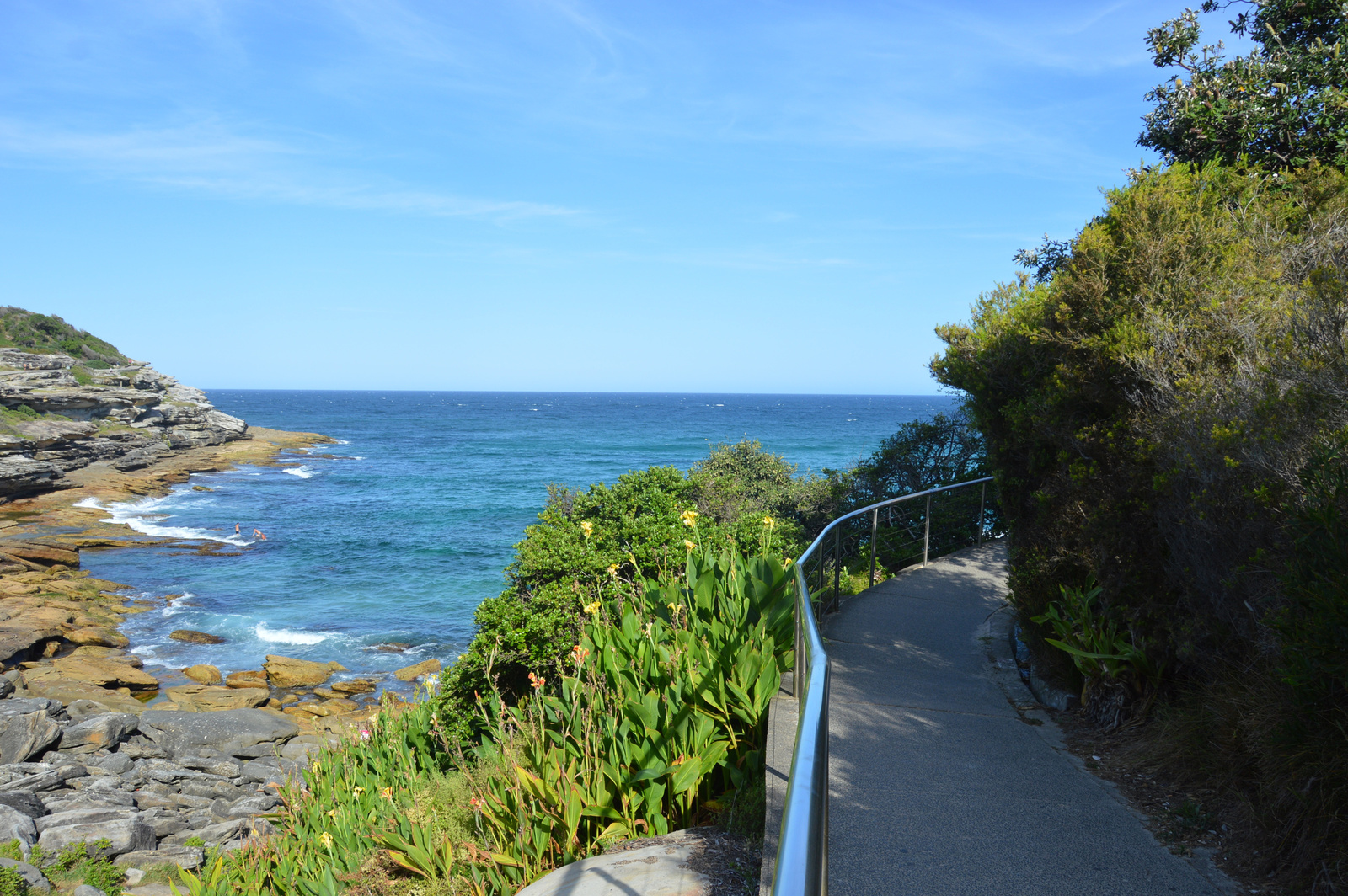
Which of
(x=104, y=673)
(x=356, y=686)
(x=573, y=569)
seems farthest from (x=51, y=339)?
(x=573, y=569)

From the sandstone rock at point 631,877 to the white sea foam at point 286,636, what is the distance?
17951 millimetres

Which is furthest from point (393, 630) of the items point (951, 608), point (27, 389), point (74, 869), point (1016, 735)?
point (27, 389)

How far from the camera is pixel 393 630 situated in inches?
802

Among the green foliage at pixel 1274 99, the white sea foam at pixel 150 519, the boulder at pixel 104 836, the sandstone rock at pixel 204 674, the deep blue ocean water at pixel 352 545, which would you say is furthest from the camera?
the white sea foam at pixel 150 519

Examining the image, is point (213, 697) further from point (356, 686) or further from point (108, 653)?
point (108, 653)

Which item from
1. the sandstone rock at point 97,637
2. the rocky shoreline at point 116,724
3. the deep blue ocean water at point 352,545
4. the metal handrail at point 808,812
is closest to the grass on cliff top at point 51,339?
the deep blue ocean water at point 352,545

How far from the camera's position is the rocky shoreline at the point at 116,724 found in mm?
9531

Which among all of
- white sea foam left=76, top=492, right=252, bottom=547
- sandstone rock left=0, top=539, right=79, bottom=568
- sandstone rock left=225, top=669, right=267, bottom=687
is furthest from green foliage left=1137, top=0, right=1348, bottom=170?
white sea foam left=76, top=492, right=252, bottom=547

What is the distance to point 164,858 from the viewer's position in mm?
9328

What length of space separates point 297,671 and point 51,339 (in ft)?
213

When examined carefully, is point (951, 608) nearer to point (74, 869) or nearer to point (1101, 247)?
point (1101, 247)

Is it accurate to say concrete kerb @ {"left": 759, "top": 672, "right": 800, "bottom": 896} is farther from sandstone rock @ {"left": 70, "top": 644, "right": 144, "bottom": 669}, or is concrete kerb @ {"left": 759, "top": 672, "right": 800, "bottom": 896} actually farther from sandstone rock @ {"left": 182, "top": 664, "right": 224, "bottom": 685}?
sandstone rock @ {"left": 70, "top": 644, "right": 144, "bottom": 669}

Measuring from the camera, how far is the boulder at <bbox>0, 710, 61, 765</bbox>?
11.5 meters

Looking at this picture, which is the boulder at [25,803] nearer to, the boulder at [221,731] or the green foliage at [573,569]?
the boulder at [221,731]
